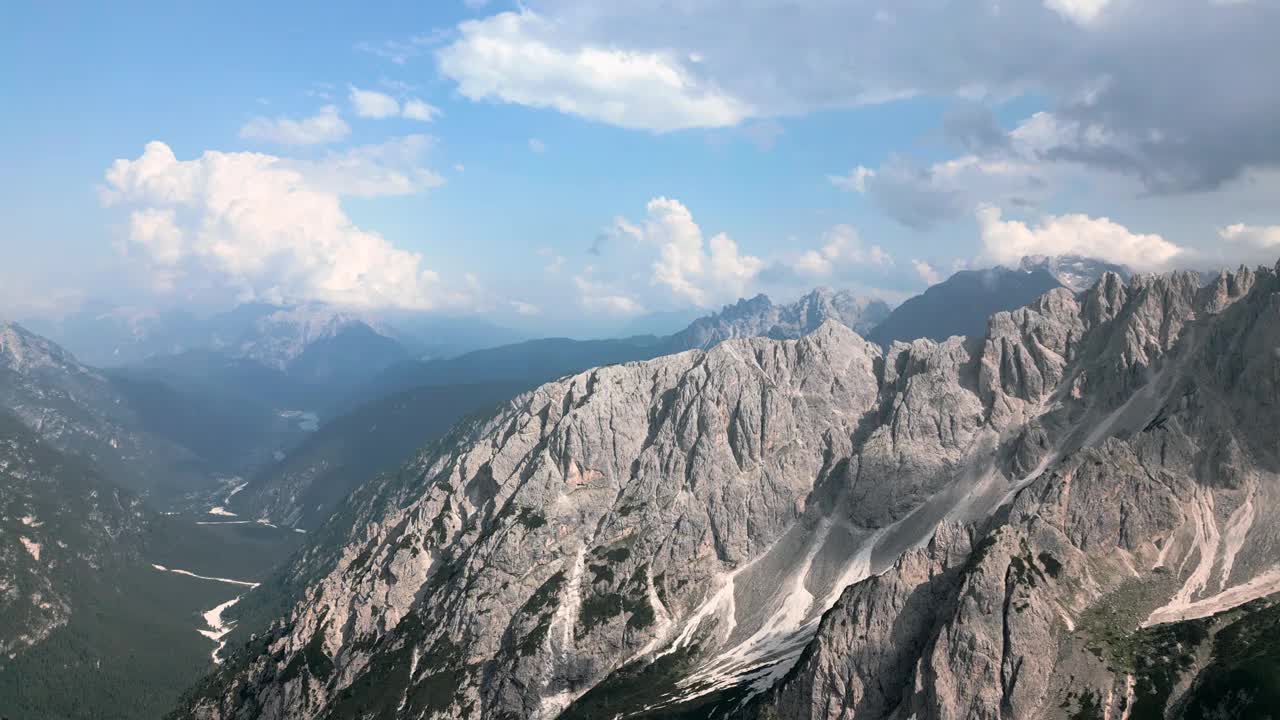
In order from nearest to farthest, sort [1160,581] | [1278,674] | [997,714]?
[1278,674] < [997,714] < [1160,581]

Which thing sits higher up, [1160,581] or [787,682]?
[1160,581]

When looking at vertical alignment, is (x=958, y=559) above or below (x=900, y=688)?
above

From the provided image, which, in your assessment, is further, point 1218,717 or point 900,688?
point 900,688

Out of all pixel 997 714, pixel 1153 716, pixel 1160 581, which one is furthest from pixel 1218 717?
pixel 1160 581

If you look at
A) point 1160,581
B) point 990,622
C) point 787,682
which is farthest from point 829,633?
point 1160,581

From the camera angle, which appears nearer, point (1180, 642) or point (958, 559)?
point (1180, 642)

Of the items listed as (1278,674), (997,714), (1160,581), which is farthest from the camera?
(1160,581)

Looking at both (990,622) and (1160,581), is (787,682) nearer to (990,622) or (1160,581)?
(990,622)

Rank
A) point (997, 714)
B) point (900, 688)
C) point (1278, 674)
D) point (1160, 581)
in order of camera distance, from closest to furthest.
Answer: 1. point (1278, 674)
2. point (997, 714)
3. point (900, 688)
4. point (1160, 581)

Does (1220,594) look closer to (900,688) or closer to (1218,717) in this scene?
(1218,717)
